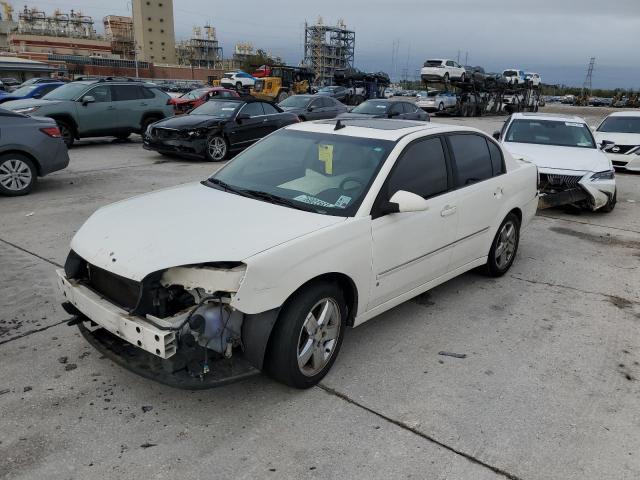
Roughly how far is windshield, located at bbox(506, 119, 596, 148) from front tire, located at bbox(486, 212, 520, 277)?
459cm

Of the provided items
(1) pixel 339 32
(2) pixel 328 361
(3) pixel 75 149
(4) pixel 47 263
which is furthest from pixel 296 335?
(1) pixel 339 32

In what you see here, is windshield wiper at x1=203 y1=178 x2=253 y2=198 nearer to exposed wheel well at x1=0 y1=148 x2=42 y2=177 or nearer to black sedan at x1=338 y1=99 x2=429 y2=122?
exposed wheel well at x1=0 y1=148 x2=42 y2=177

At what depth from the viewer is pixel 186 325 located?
2.74 m

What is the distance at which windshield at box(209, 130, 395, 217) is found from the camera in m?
3.58

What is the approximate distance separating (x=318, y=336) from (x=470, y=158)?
96.0 inches

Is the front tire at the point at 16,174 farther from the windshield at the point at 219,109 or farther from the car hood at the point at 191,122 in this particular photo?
the windshield at the point at 219,109

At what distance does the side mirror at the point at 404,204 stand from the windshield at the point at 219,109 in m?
9.78

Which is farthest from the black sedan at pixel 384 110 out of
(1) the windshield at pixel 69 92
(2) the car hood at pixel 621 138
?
(1) the windshield at pixel 69 92

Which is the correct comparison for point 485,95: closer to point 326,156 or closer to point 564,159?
point 564,159

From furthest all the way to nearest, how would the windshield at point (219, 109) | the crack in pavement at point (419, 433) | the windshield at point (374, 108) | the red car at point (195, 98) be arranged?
the red car at point (195, 98) → the windshield at point (374, 108) → the windshield at point (219, 109) → the crack in pavement at point (419, 433)

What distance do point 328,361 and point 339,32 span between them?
13691 centimetres

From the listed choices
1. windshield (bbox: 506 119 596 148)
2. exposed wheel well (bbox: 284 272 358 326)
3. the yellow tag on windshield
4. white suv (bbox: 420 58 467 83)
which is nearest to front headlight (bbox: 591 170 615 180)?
windshield (bbox: 506 119 596 148)

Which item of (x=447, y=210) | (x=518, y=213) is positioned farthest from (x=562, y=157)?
(x=447, y=210)

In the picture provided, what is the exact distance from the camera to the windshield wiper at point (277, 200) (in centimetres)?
348
